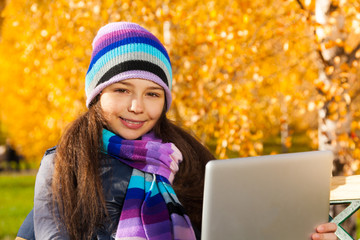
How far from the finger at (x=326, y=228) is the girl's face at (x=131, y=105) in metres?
0.78

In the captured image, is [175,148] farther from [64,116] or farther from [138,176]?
[64,116]

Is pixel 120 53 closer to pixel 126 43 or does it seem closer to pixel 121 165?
pixel 126 43

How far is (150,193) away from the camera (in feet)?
6.40

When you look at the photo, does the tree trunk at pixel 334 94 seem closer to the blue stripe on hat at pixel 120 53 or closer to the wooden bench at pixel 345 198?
the wooden bench at pixel 345 198

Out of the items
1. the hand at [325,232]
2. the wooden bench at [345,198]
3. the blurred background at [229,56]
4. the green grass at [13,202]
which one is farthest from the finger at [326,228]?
the green grass at [13,202]

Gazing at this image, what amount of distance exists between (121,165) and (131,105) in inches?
9.5

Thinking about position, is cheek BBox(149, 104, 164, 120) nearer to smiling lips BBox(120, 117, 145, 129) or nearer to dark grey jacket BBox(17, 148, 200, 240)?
smiling lips BBox(120, 117, 145, 129)

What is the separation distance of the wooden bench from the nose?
2.64 feet

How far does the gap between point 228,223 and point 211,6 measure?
330cm

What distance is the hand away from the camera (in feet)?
5.40

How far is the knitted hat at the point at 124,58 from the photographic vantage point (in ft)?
6.52

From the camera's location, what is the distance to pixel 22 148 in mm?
17094

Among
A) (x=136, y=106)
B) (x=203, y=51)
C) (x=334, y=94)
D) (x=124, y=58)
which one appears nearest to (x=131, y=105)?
(x=136, y=106)

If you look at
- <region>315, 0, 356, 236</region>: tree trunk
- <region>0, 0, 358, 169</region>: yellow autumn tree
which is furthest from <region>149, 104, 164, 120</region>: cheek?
<region>315, 0, 356, 236</region>: tree trunk
